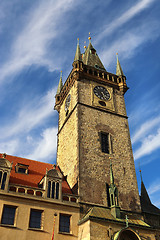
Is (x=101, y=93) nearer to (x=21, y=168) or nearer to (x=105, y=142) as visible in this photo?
(x=105, y=142)

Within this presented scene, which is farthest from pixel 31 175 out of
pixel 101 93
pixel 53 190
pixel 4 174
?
pixel 101 93

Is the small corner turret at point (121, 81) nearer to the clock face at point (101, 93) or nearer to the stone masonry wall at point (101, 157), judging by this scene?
the clock face at point (101, 93)

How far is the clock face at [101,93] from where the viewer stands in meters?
27.4

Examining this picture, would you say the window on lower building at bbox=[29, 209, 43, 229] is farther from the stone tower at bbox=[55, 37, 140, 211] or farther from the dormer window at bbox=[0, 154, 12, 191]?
the stone tower at bbox=[55, 37, 140, 211]

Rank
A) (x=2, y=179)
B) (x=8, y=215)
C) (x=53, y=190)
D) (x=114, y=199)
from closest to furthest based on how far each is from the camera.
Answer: (x=8, y=215) → (x=2, y=179) → (x=53, y=190) → (x=114, y=199)

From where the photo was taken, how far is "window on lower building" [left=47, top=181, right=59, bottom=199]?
1890cm

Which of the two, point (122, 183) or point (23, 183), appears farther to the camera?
point (122, 183)

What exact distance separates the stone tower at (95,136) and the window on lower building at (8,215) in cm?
513

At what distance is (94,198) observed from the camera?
20141 millimetres

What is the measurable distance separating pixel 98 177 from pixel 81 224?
445 centimetres

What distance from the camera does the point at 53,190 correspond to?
19.2m

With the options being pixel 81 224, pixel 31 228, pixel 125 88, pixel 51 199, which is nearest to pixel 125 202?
pixel 81 224

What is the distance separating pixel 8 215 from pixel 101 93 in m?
15.8

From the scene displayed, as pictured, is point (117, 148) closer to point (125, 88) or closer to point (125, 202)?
point (125, 202)
